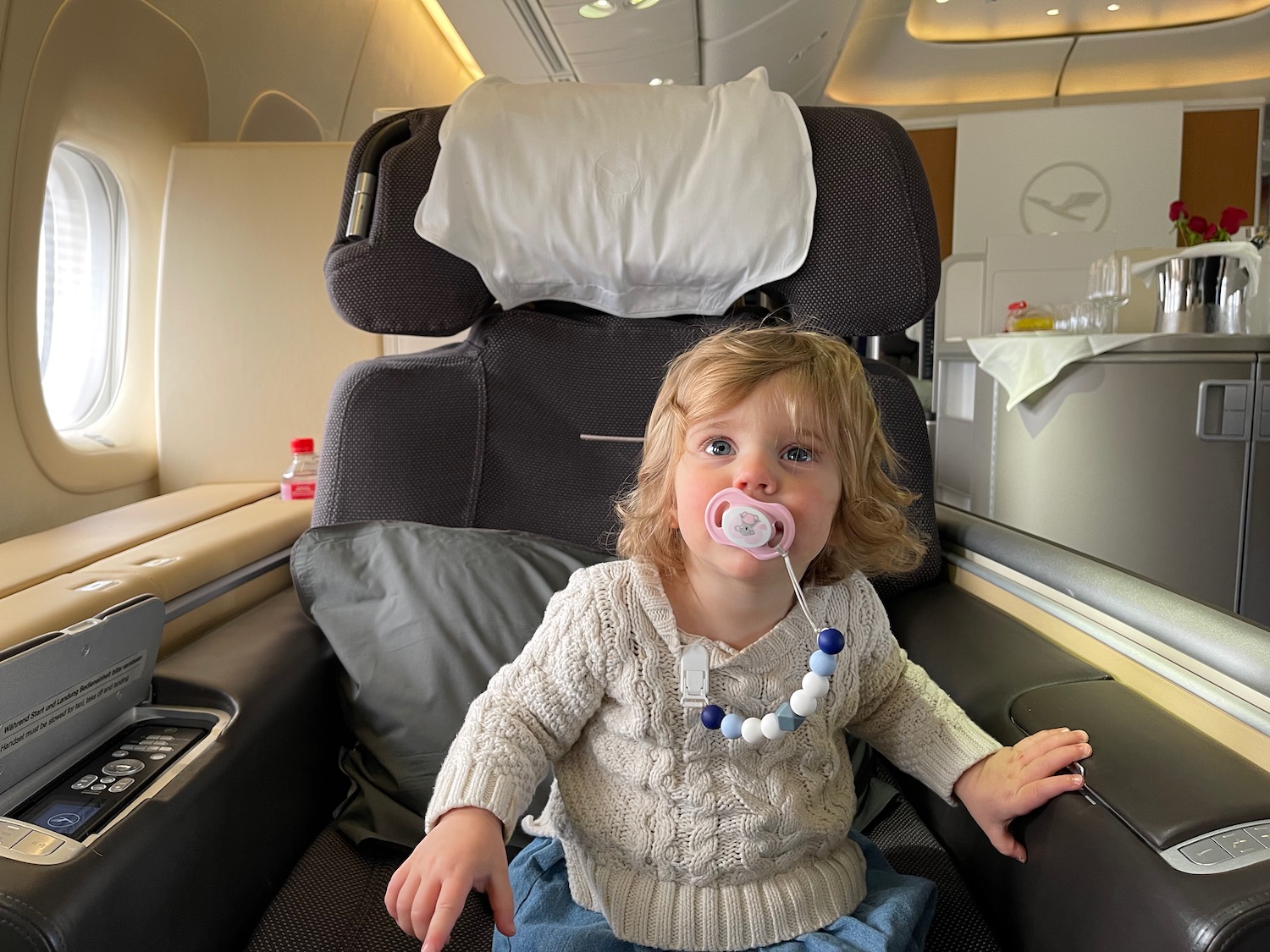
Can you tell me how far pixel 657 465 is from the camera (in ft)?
3.21

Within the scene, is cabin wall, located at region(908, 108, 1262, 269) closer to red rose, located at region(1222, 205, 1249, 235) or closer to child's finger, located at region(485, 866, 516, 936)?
red rose, located at region(1222, 205, 1249, 235)

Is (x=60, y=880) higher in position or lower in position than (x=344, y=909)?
higher

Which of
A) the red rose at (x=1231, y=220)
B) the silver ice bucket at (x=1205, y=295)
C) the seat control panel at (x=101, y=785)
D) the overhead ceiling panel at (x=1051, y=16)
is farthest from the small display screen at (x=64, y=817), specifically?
the overhead ceiling panel at (x=1051, y=16)

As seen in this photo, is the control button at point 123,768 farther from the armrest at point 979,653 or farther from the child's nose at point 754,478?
the armrest at point 979,653

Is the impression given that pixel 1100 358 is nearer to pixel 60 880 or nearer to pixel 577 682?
pixel 577 682

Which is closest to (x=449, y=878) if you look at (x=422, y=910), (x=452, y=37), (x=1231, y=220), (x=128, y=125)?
(x=422, y=910)

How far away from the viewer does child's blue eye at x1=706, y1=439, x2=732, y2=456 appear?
0.88 meters

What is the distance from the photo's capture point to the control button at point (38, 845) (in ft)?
2.35

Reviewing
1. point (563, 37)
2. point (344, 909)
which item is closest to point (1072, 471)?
point (344, 909)

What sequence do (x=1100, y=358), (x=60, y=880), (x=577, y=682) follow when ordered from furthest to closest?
1. (x=1100, y=358)
2. (x=577, y=682)
3. (x=60, y=880)

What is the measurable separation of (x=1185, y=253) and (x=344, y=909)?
2808 millimetres

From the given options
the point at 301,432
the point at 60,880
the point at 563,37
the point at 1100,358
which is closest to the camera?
the point at 60,880

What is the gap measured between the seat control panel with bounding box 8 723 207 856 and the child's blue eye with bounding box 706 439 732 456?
0.58m

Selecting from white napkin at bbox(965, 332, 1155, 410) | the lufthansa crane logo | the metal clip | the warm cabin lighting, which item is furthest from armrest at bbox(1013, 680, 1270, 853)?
the lufthansa crane logo
